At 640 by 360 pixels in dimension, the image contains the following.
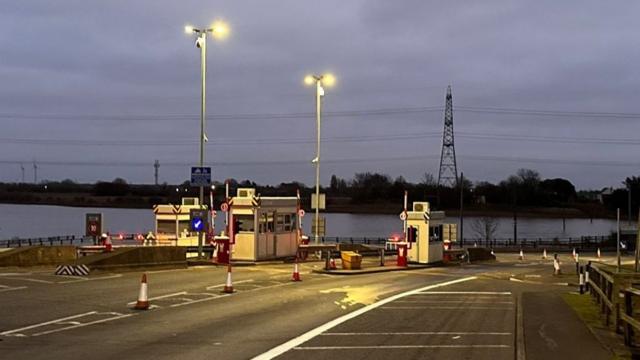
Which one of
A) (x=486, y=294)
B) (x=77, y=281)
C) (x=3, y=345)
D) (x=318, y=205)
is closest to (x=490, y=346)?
(x=3, y=345)

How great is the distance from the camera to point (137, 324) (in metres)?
15.2

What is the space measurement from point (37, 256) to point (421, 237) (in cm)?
1926

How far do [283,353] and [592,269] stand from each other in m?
12.1

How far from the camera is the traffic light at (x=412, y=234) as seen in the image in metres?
40.8

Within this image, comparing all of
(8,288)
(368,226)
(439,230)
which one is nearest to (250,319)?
(8,288)

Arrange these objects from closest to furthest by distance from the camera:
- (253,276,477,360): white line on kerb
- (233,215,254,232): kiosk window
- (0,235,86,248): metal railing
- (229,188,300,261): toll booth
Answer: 1. (253,276,477,360): white line on kerb
2. (229,188,300,261): toll booth
3. (233,215,254,232): kiosk window
4. (0,235,86,248): metal railing

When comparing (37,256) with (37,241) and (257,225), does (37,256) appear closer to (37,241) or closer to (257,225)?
(257,225)

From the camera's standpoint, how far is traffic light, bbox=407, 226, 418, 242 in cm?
4081

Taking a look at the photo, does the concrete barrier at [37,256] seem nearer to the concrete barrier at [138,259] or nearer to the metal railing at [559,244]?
the concrete barrier at [138,259]

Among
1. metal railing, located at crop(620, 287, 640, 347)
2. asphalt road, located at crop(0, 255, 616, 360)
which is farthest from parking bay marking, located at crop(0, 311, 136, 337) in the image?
metal railing, located at crop(620, 287, 640, 347)

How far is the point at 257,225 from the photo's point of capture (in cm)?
3531

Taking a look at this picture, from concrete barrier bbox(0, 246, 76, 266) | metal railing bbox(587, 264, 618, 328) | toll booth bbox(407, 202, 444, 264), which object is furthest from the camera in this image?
toll booth bbox(407, 202, 444, 264)

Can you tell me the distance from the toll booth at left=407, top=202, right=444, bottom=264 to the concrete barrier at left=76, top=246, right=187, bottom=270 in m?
14.3

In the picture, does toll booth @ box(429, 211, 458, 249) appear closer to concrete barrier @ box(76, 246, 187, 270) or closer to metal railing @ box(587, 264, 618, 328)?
concrete barrier @ box(76, 246, 187, 270)
